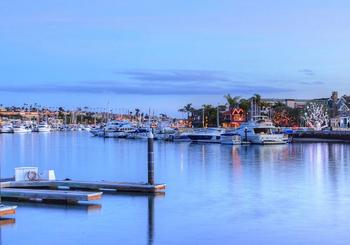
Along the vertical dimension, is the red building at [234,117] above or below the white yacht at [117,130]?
above

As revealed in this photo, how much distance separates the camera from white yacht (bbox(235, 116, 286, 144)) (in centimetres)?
9519

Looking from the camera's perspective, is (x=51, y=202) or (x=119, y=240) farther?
(x=51, y=202)

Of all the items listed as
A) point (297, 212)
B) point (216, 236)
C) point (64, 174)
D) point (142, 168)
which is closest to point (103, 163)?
point (142, 168)

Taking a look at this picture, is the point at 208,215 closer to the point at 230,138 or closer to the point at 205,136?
the point at 230,138

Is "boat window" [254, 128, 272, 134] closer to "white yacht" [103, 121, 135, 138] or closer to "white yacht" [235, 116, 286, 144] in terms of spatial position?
"white yacht" [235, 116, 286, 144]

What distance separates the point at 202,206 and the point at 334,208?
5.40 metres

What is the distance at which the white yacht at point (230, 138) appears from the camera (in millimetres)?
95081

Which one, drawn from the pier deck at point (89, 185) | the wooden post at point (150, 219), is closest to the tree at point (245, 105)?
the pier deck at point (89, 185)

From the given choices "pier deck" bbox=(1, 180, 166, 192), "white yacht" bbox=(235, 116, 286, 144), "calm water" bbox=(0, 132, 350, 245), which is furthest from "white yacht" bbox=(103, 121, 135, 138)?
"pier deck" bbox=(1, 180, 166, 192)

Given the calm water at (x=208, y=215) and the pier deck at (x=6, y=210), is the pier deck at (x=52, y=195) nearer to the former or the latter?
the calm water at (x=208, y=215)

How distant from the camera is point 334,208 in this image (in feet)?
88.1

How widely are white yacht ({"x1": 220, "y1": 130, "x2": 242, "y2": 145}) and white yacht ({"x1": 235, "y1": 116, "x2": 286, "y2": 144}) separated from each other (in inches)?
50.9

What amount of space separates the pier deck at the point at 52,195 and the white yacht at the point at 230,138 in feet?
223

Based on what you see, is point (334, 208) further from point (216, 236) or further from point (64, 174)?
point (64, 174)
